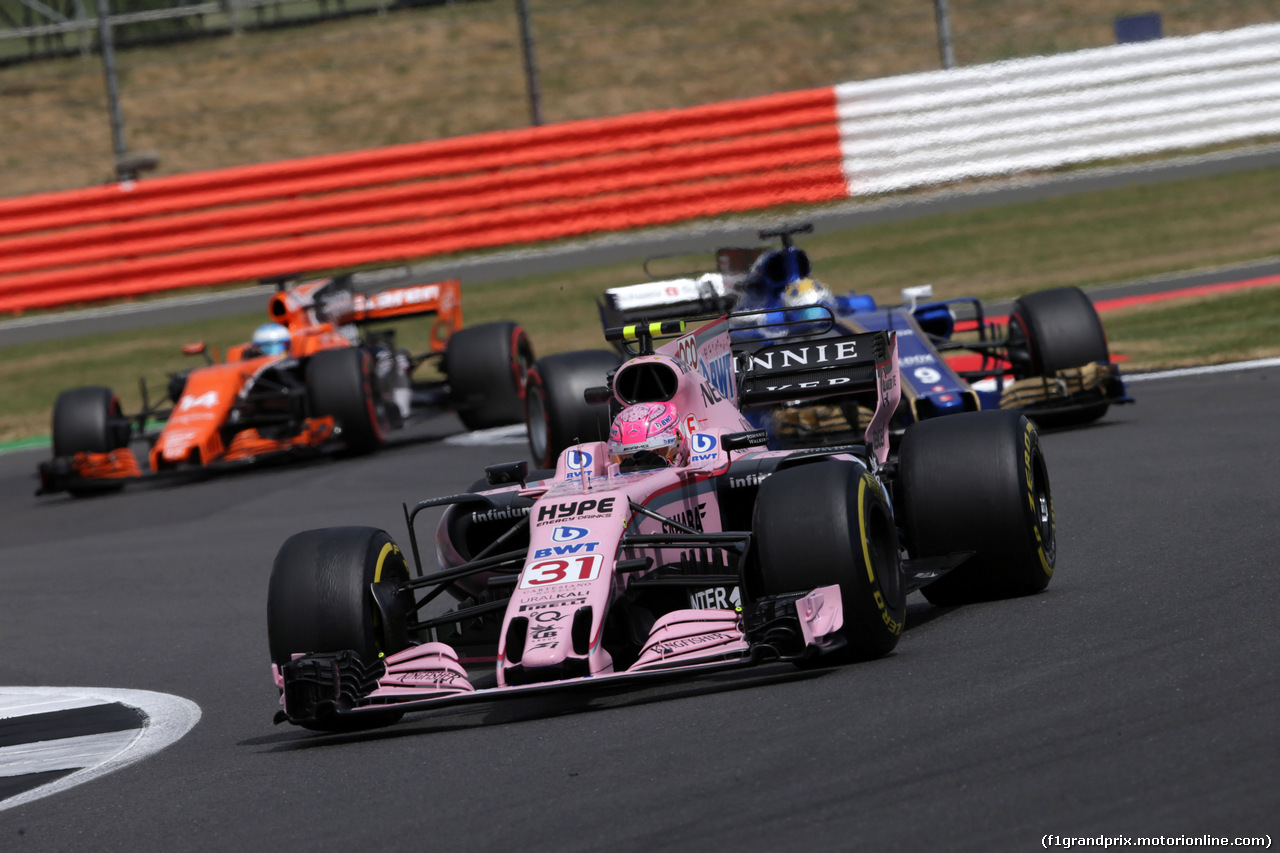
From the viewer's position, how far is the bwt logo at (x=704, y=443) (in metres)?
7.40

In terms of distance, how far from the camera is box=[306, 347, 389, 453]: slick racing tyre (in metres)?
15.3

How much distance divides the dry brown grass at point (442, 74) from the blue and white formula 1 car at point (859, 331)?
2425cm

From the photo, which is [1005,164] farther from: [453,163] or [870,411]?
[870,411]

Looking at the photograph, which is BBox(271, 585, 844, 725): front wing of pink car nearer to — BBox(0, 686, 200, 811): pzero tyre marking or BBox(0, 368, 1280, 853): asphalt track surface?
BBox(0, 368, 1280, 853): asphalt track surface

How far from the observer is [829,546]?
616 cm

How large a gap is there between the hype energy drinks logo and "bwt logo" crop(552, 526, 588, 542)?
0.73m

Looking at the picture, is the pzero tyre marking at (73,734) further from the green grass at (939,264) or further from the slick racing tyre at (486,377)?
the green grass at (939,264)

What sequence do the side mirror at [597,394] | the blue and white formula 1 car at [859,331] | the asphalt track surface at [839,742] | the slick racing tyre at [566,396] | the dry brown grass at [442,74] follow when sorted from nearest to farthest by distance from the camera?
the asphalt track surface at [839,742] → the side mirror at [597,394] → the blue and white formula 1 car at [859,331] → the slick racing tyre at [566,396] → the dry brown grass at [442,74]

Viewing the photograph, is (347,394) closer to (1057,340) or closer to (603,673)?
(1057,340)

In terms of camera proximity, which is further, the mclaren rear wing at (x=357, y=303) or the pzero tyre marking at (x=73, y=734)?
the mclaren rear wing at (x=357, y=303)

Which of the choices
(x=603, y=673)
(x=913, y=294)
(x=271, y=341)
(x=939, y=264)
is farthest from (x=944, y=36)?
(x=603, y=673)

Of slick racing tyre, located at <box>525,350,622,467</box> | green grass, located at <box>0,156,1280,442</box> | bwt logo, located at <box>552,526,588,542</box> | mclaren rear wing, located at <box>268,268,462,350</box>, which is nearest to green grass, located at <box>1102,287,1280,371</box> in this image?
green grass, located at <box>0,156,1280,442</box>

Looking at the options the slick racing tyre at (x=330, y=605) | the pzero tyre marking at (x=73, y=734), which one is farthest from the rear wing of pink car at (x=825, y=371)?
the pzero tyre marking at (x=73, y=734)

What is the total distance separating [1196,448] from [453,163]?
566 inches
